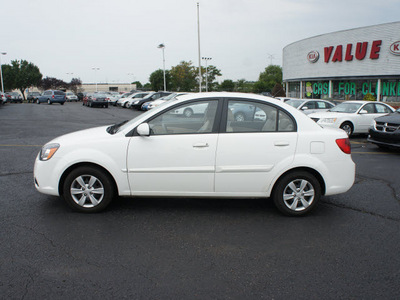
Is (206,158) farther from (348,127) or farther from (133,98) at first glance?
(133,98)

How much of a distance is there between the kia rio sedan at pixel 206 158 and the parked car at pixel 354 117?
939 centimetres

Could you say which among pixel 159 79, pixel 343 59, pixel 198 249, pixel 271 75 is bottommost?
pixel 198 249

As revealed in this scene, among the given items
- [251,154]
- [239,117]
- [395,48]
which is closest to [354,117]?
[239,117]

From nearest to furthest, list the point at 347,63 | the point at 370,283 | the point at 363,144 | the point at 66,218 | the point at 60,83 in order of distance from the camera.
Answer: the point at 370,283
the point at 66,218
the point at 363,144
the point at 347,63
the point at 60,83

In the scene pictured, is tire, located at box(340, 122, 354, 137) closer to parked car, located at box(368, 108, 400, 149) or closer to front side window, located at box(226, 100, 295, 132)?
parked car, located at box(368, 108, 400, 149)

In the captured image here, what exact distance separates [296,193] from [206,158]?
131 cm

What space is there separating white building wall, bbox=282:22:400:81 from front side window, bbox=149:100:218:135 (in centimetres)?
3268

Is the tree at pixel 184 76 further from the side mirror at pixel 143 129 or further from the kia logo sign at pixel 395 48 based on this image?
the side mirror at pixel 143 129

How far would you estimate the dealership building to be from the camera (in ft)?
107

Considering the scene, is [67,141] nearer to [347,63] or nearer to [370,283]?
[370,283]

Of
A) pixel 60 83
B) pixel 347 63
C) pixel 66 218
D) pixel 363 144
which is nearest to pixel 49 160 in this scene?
pixel 66 218

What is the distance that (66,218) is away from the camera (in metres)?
4.66

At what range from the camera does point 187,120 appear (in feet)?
15.7

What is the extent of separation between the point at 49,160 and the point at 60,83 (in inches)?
3743
